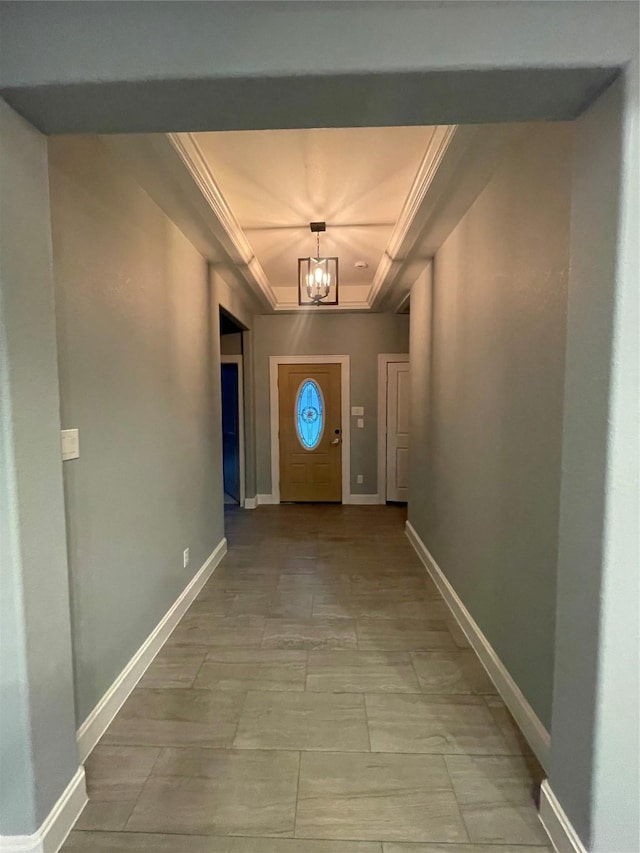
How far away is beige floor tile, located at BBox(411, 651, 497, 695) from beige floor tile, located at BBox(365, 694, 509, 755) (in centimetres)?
7

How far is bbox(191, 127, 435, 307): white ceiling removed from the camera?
2.16 m

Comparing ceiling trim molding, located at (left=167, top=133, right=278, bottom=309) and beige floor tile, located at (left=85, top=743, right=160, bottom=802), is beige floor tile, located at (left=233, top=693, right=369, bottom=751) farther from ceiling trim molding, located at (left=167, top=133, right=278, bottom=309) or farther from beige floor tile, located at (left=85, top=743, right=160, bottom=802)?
ceiling trim molding, located at (left=167, top=133, right=278, bottom=309)

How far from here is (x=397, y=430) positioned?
5578 millimetres

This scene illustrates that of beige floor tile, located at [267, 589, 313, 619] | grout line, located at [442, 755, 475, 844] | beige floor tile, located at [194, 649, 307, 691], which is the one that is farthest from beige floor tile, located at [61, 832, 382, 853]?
beige floor tile, located at [267, 589, 313, 619]

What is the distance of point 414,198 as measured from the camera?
2332 mm

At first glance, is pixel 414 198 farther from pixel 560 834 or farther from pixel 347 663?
pixel 560 834

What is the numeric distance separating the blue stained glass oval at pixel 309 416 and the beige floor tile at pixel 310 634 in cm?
318

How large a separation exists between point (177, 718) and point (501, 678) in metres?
1.51

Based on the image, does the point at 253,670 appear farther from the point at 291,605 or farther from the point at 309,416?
the point at 309,416

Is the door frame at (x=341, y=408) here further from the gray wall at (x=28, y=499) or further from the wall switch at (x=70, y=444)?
the gray wall at (x=28, y=499)

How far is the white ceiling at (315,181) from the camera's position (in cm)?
216

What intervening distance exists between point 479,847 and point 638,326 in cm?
165

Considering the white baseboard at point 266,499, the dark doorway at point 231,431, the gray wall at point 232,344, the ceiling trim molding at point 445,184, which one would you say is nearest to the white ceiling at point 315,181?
the ceiling trim molding at point 445,184

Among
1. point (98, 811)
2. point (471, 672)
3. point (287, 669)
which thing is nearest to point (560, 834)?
point (471, 672)
